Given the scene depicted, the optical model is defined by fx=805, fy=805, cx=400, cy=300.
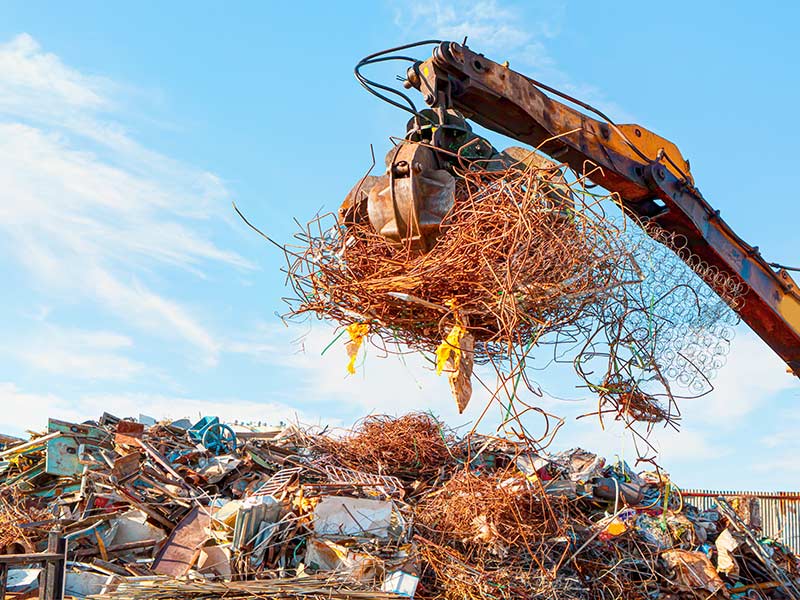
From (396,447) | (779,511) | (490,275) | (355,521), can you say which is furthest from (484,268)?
(779,511)

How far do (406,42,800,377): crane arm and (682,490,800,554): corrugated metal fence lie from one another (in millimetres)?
7628

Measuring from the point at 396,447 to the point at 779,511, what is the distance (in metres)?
9.08

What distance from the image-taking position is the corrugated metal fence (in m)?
13.7

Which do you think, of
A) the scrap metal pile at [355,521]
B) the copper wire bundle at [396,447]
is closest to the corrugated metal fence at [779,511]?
the scrap metal pile at [355,521]

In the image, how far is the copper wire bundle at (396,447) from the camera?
8.18m

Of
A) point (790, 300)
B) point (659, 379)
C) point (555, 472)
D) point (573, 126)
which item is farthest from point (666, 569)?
point (573, 126)

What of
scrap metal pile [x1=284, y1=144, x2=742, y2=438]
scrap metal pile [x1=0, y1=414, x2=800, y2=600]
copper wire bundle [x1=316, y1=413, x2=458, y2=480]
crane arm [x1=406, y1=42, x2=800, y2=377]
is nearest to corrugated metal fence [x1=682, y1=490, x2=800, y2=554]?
scrap metal pile [x1=0, y1=414, x2=800, y2=600]

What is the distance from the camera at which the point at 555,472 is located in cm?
877

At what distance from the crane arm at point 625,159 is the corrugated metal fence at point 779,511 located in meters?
7.63

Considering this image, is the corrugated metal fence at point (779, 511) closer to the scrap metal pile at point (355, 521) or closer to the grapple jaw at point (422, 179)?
the scrap metal pile at point (355, 521)

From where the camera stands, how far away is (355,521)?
6.21 meters

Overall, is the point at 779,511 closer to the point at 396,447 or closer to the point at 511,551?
the point at 396,447

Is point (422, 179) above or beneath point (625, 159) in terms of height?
beneath

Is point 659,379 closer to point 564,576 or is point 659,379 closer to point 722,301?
point 722,301
